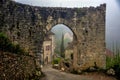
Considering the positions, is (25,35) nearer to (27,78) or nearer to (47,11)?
(47,11)

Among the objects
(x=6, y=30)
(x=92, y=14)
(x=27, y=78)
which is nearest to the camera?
(x=27, y=78)

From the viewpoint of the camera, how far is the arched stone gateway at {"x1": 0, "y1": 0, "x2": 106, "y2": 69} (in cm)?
2141

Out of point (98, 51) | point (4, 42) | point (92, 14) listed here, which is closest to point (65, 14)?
point (92, 14)

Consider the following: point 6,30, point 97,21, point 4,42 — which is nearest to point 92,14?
point 97,21

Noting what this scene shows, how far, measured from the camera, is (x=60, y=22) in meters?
23.6

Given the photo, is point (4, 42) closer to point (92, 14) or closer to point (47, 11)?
point (47, 11)

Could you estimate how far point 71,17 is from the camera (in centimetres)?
2395

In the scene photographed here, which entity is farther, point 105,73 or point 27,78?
point 105,73

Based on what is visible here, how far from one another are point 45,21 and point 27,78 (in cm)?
829

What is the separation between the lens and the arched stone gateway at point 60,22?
21.4 m

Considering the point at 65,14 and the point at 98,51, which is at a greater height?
the point at 65,14

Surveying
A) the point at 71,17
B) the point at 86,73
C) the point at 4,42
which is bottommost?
the point at 86,73

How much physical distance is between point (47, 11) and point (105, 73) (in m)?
5.77

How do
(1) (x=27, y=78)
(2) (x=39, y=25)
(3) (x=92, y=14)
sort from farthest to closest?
(3) (x=92, y=14)
(2) (x=39, y=25)
(1) (x=27, y=78)
